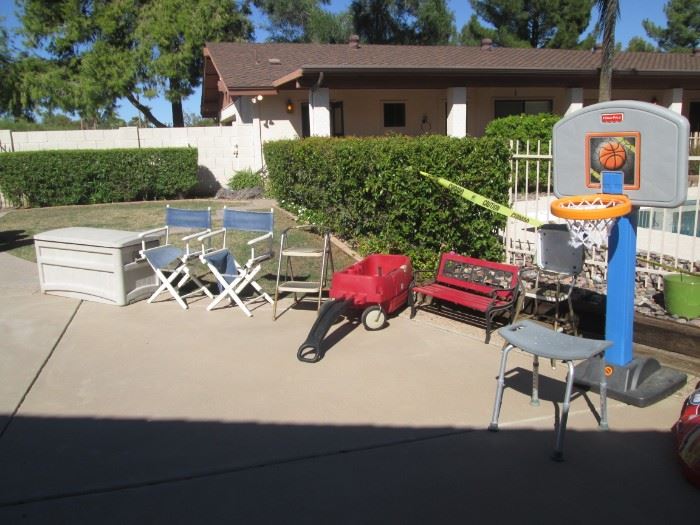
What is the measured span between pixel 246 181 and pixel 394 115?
5.53 metres

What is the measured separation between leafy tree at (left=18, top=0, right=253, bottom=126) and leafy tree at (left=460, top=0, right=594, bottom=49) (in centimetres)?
1293

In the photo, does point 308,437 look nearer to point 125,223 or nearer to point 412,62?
point 125,223

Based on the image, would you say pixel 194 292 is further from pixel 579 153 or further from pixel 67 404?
pixel 579 153

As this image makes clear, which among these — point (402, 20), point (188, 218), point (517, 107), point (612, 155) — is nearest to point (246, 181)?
point (517, 107)

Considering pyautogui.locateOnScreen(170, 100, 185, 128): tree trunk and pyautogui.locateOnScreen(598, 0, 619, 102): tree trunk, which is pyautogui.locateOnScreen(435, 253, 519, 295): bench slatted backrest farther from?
pyautogui.locateOnScreen(170, 100, 185, 128): tree trunk

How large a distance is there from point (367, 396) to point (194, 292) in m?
3.78

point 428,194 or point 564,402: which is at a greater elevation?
point 428,194

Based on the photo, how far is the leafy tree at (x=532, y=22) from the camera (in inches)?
1217

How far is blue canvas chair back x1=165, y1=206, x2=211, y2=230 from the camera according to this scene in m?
7.62

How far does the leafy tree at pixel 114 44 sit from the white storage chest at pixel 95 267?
22.1 metres

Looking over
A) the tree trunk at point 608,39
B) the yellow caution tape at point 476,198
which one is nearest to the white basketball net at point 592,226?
the yellow caution tape at point 476,198

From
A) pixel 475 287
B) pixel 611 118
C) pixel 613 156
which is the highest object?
pixel 611 118

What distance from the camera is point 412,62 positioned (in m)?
17.7

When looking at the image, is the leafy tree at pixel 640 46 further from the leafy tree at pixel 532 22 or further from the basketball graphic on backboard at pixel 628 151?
the basketball graphic on backboard at pixel 628 151
